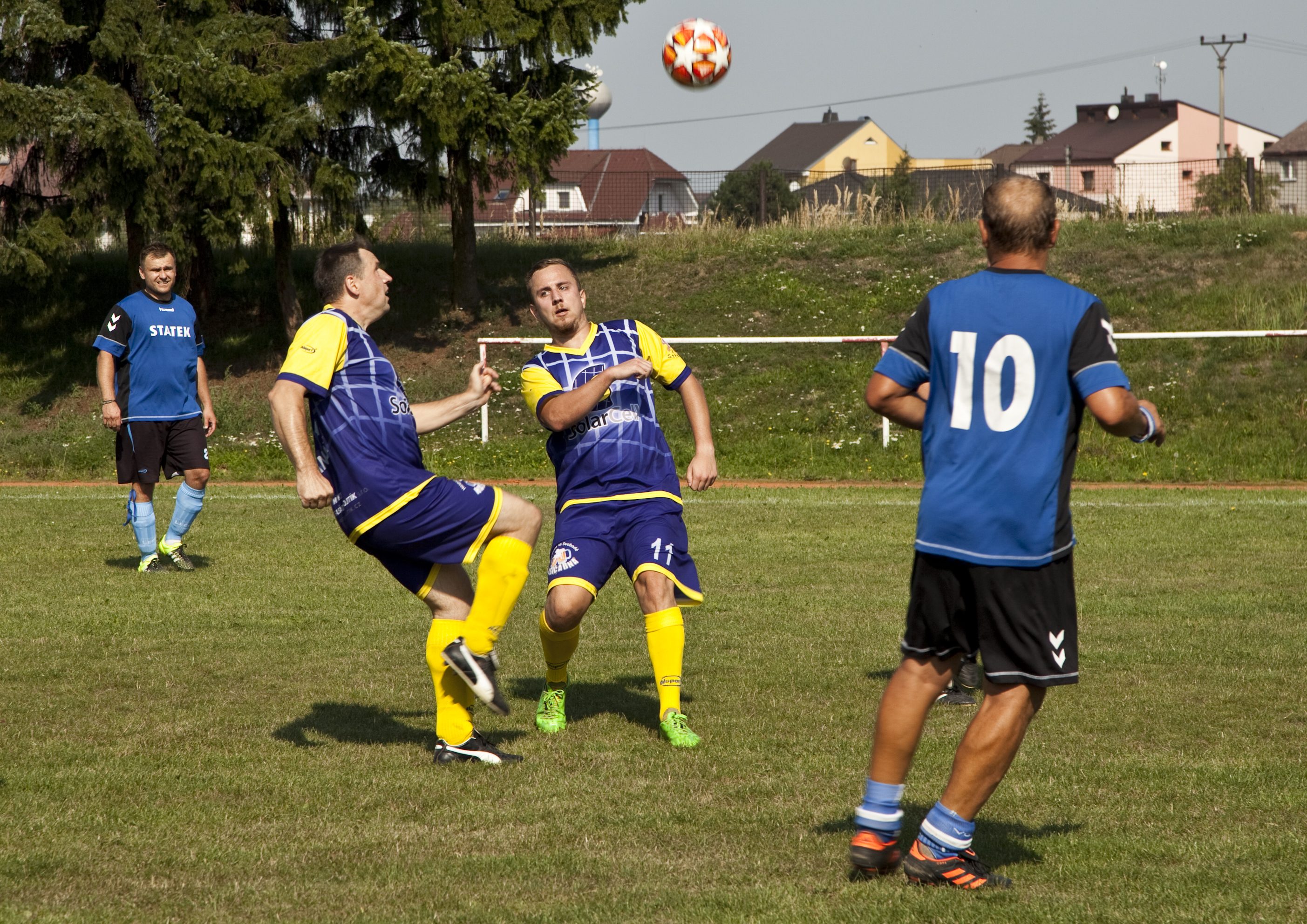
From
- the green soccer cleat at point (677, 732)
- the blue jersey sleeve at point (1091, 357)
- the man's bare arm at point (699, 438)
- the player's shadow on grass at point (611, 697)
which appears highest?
the blue jersey sleeve at point (1091, 357)

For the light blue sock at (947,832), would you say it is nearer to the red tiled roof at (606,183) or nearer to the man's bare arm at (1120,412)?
the man's bare arm at (1120,412)

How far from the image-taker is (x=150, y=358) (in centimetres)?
1012

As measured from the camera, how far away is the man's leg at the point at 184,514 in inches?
400

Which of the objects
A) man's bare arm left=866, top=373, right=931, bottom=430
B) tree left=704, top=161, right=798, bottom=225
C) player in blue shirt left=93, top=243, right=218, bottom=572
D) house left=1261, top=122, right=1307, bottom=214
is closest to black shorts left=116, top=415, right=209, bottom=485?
player in blue shirt left=93, top=243, right=218, bottom=572

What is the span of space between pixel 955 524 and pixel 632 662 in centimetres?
376

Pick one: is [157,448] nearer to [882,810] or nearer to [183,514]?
[183,514]

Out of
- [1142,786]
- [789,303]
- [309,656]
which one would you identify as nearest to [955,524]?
[1142,786]

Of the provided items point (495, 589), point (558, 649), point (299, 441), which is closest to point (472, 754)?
point (495, 589)

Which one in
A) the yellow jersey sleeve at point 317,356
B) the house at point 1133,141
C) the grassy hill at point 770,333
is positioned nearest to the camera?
the yellow jersey sleeve at point 317,356

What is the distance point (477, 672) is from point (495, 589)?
15.3 inches

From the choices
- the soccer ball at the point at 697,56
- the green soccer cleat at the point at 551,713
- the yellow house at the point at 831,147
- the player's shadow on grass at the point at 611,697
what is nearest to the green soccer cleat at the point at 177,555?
the player's shadow on grass at the point at 611,697

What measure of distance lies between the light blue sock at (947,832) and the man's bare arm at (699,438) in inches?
79.1

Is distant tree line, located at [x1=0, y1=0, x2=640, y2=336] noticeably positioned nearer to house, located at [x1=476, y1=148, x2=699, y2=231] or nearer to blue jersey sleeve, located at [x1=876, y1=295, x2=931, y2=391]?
house, located at [x1=476, y1=148, x2=699, y2=231]

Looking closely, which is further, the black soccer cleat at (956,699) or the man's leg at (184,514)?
the man's leg at (184,514)
